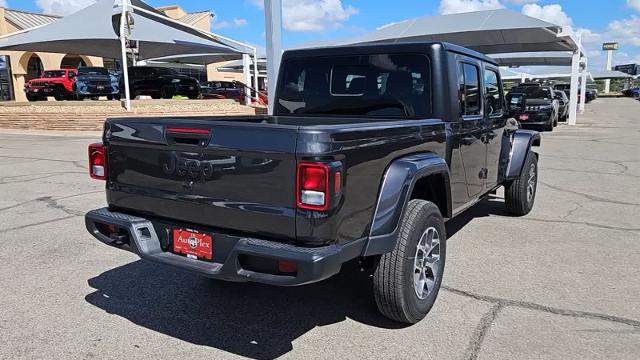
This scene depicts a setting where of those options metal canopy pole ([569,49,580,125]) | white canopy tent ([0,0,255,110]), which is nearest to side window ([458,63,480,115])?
white canopy tent ([0,0,255,110])

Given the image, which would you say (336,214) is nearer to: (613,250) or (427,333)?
(427,333)

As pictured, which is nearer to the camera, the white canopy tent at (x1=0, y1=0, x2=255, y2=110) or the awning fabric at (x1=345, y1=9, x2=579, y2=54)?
the awning fabric at (x1=345, y1=9, x2=579, y2=54)

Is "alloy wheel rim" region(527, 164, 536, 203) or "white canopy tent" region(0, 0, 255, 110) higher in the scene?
"white canopy tent" region(0, 0, 255, 110)

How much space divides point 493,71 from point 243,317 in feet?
12.0

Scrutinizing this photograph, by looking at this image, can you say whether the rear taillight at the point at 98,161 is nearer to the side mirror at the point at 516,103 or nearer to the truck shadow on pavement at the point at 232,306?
the truck shadow on pavement at the point at 232,306

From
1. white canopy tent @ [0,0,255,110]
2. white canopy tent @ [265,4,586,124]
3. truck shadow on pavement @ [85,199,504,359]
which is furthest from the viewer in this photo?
white canopy tent @ [0,0,255,110]

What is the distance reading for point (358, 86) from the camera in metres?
4.41

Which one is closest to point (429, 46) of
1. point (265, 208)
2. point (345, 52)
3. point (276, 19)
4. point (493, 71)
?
point (345, 52)

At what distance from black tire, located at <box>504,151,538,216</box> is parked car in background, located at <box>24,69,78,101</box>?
23.6 metres

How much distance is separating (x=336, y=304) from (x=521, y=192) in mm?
3307

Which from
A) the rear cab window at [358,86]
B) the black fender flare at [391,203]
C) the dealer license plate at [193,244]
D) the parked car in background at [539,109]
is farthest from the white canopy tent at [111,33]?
A: the black fender flare at [391,203]

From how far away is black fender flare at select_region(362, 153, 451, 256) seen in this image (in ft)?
10.1

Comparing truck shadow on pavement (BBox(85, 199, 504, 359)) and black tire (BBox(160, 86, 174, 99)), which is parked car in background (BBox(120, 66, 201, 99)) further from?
truck shadow on pavement (BBox(85, 199, 504, 359))

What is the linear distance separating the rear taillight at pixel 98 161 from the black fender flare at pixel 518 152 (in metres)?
4.26
